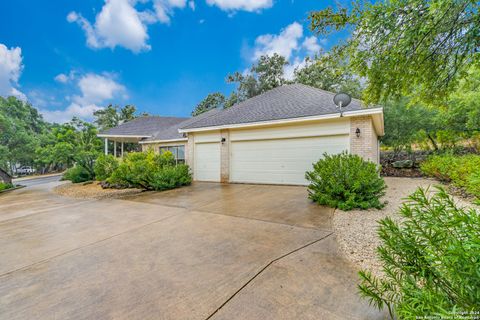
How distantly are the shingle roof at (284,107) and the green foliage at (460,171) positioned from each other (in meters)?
3.50

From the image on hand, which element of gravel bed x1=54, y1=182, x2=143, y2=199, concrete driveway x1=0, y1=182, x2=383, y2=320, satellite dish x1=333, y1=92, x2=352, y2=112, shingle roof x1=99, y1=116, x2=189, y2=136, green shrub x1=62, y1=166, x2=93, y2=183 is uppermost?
shingle roof x1=99, y1=116, x2=189, y2=136

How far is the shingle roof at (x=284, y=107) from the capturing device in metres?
8.31

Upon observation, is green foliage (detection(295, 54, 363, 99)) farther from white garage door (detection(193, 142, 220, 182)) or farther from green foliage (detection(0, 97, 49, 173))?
green foliage (detection(0, 97, 49, 173))

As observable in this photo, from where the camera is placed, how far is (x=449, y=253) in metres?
1.10

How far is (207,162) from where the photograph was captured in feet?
35.6

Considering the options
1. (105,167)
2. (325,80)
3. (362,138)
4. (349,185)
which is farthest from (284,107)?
(325,80)

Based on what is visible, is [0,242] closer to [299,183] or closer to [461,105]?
[299,183]

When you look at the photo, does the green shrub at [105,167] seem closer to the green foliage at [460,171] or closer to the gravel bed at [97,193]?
the gravel bed at [97,193]

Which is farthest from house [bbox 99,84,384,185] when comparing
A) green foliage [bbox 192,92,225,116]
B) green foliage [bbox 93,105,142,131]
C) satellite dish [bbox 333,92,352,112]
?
green foliage [bbox 93,105,142,131]

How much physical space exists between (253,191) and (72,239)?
17.7 ft

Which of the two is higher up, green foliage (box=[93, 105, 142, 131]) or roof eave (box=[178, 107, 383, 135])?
green foliage (box=[93, 105, 142, 131])

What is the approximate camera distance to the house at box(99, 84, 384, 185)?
25.0 ft

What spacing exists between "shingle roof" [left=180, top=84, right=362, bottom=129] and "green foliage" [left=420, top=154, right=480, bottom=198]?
350 cm

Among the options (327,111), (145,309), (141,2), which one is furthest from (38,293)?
(141,2)
